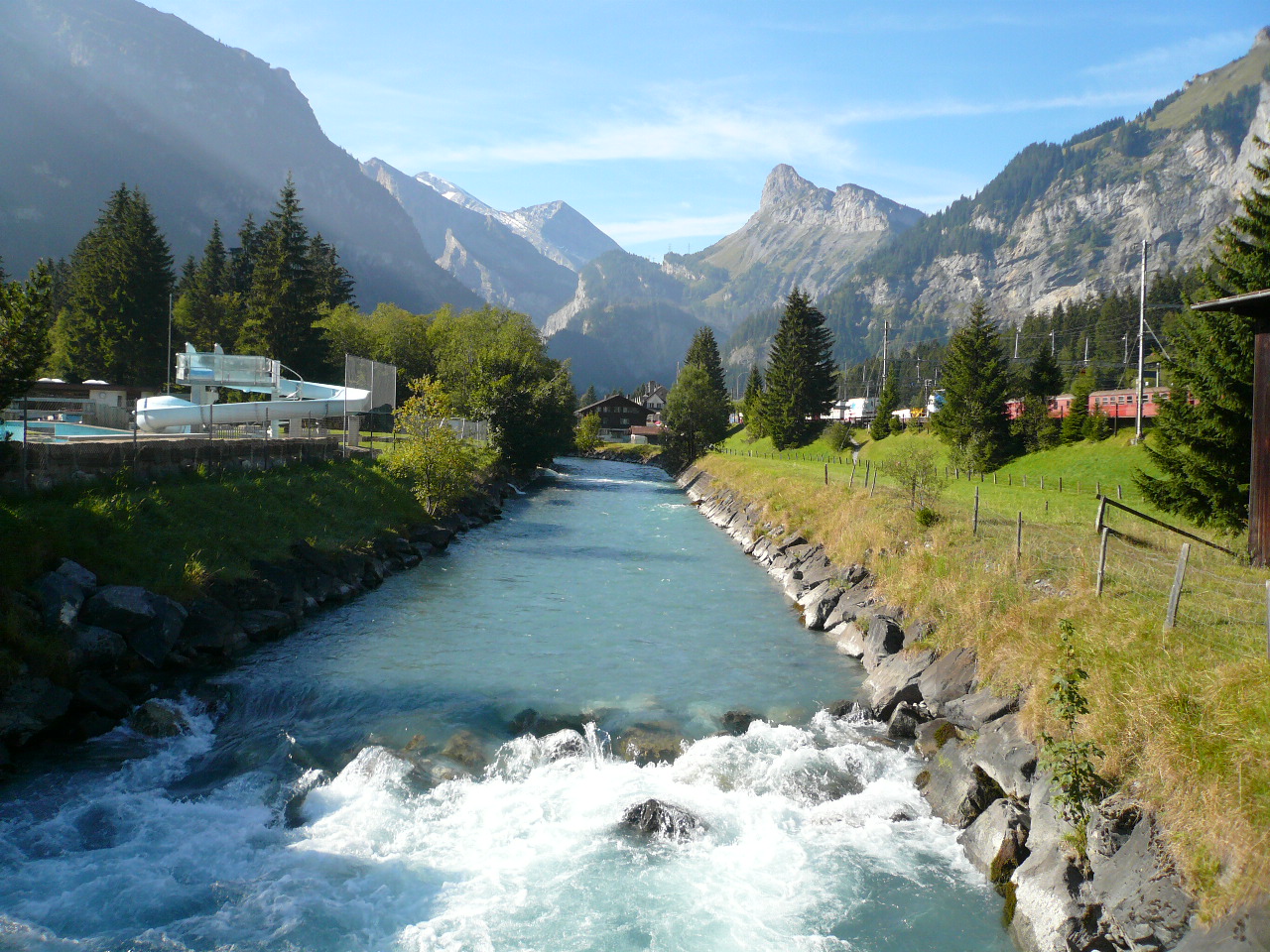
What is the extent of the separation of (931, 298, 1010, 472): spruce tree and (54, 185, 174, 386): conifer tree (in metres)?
61.2

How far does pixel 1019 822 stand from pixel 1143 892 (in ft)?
7.56

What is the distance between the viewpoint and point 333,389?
4172 centimetres

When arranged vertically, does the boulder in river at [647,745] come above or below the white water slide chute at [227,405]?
below

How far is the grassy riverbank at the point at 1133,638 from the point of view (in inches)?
316

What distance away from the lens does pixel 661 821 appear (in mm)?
11430

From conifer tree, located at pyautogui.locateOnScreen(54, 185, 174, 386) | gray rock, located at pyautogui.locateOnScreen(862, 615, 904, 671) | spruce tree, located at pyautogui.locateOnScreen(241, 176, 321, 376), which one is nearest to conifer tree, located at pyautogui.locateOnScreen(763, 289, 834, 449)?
spruce tree, located at pyautogui.locateOnScreen(241, 176, 321, 376)

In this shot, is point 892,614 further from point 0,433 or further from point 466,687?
point 0,433

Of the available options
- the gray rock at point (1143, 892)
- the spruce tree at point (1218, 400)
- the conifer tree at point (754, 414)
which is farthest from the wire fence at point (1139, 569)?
the conifer tree at point (754, 414)

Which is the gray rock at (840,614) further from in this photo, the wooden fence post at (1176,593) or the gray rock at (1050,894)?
the gray rock at (1050,894)

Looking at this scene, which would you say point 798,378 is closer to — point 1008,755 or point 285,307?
point 285,307

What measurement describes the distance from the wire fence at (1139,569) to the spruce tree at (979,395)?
89.6 ft

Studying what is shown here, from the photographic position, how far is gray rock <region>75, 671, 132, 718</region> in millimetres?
13820

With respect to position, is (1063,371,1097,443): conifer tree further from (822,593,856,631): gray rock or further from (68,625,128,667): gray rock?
(68,625,128,667): gray rock

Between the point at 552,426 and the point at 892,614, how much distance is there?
163 ft
